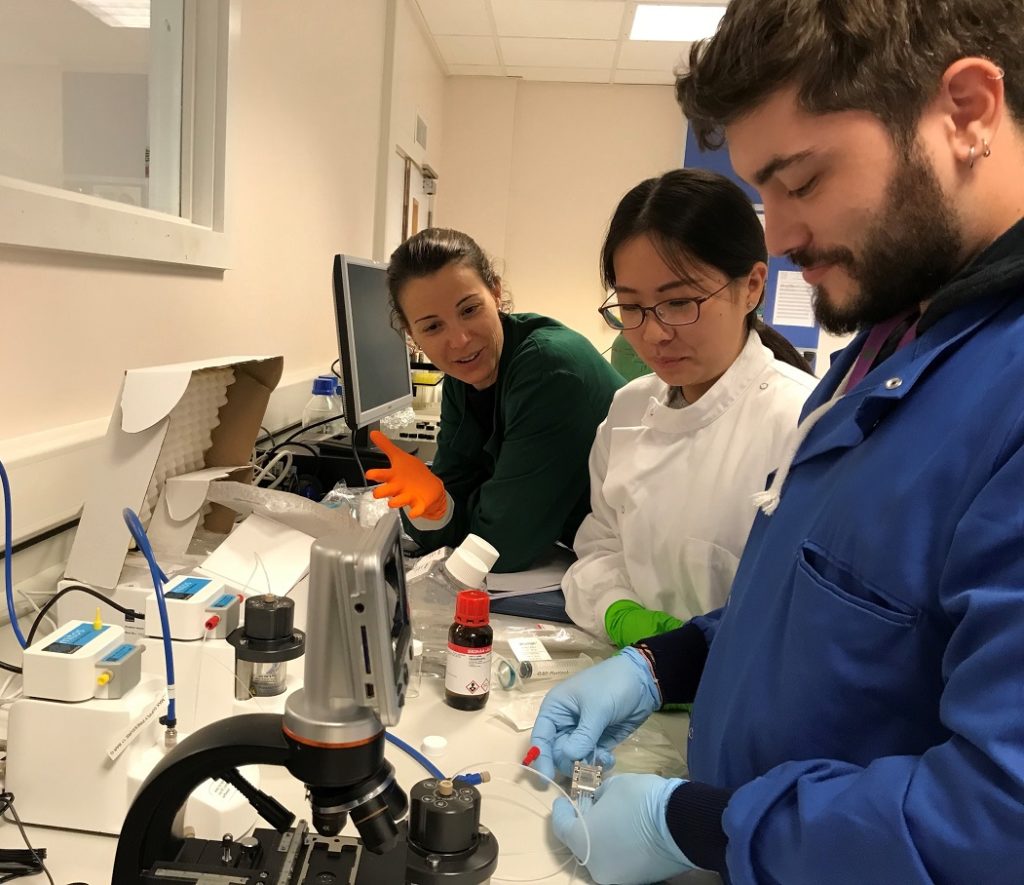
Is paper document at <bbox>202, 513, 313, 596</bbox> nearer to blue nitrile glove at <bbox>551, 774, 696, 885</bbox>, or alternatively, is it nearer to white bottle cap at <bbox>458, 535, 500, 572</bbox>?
white bottle cap at <bbox>458, 535, 500, 572</bbox>

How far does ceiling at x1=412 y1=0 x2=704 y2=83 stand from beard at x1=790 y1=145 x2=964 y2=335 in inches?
129

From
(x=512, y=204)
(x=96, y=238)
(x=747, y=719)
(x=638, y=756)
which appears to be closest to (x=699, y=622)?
(x=638, y=756)

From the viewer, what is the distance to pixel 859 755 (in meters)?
0.58

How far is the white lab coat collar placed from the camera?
120cm

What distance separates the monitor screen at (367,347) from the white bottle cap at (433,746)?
3.42ft

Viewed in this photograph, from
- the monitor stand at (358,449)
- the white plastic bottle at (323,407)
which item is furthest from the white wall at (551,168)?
the monitor stand at (358,449)

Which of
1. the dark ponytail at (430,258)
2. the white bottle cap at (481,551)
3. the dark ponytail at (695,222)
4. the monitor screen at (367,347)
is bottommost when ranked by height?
the white bottle cap at (481,551)

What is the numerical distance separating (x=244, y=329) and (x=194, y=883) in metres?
1.62

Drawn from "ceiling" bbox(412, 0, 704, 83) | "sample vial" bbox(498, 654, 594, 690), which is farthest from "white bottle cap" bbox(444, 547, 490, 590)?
"ceiling" bbox(412, 0, 704, 83)

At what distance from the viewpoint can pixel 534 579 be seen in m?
1.41

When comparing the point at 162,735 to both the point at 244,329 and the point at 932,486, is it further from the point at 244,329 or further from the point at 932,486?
the point at 244,329

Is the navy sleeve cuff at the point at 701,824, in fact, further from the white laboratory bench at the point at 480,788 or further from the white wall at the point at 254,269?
the white wall at the point at 254,269

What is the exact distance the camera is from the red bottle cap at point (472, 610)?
960 millimetres

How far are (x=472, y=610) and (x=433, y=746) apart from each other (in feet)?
0.58
